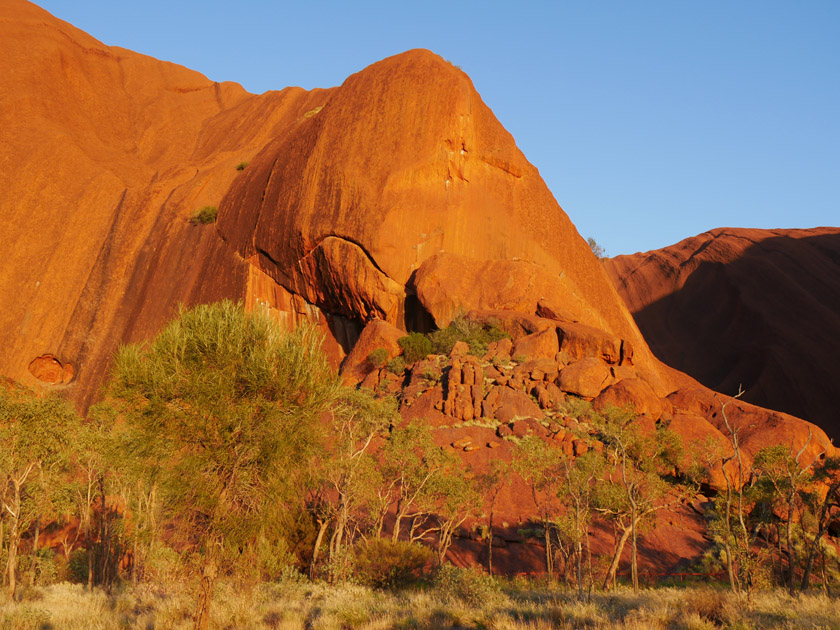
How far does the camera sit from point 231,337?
1125 centimetres

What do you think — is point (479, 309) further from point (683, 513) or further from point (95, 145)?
point (95, 145)

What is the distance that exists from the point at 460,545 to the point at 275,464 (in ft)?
47.3

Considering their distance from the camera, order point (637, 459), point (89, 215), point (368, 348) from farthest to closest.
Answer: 1. point (89, 215)
2. point (368, 348)
3. point (637, 459)

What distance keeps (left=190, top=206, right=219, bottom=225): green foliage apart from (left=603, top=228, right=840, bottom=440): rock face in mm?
51493

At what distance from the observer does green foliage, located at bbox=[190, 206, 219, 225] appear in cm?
4700

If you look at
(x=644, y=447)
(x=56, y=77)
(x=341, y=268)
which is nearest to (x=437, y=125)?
(x=341, y=268)

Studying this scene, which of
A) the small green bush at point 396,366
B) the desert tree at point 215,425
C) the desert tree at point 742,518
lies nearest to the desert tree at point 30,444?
the desert tree at point 215,425

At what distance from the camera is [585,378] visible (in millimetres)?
30625

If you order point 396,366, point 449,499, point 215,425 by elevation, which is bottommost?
point 449,499

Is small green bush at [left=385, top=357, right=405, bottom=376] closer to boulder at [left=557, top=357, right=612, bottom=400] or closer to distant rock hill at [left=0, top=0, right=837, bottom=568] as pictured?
distant rock hill at [left=0, top=0, right=837, bottom=568]

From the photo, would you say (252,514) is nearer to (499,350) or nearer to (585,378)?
(585,378)

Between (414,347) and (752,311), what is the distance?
53.5 m

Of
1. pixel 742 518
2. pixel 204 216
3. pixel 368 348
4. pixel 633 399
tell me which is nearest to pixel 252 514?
pixel 742 518

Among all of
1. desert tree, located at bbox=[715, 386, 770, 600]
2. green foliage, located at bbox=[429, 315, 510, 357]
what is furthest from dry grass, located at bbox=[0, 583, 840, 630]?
green foliage, located at bbox=[429, 315, 510, 357]
